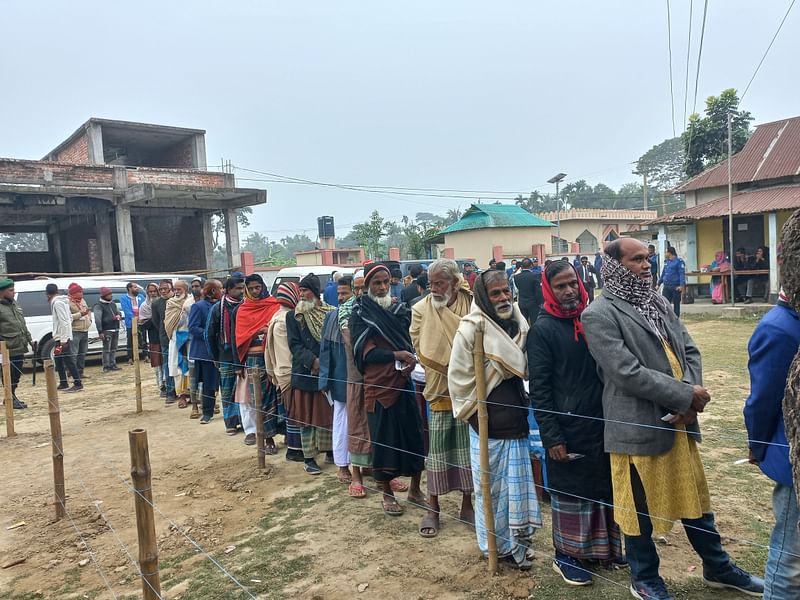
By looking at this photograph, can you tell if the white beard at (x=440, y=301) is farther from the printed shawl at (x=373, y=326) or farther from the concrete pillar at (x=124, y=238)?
the concrete pillar at (x=124, y=238)

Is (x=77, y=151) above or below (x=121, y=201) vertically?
above

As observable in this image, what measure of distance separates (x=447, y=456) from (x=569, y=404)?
43.5 inches

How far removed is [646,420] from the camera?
8.87 feet

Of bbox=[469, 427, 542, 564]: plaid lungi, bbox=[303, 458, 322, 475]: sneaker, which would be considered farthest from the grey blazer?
bbox=[303, 458, 322, 475]: sneaker

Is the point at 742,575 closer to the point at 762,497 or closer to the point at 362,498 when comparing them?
the point at 762,497

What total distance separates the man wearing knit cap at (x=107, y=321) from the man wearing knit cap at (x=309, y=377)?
835cm

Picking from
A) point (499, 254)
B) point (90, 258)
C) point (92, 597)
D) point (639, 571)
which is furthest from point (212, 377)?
point (499, 254)

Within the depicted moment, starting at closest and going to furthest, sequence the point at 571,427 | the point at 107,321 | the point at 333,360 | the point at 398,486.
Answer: the point at 571,427, the point at 398,486, the point at 333,360, the point at 107,321

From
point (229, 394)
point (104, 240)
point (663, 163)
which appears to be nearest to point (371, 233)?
point (104, 240)

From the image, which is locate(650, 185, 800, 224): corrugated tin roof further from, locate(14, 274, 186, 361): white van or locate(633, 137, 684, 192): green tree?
locate(633, 137, 684, 192): green tree

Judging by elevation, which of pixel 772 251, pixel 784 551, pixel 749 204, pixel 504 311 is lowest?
pixel 784 551

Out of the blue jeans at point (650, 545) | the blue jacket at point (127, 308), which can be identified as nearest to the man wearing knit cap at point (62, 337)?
the blue jacket at point (127, 308)

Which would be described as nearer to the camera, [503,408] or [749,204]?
[503,408]

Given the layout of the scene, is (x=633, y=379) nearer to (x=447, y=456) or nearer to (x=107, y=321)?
(x=447, y=456)
